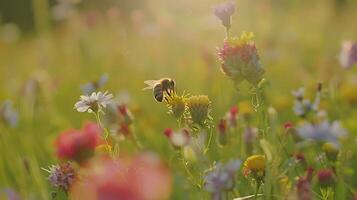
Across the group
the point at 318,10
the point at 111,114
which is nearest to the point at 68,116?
the point at 111,114

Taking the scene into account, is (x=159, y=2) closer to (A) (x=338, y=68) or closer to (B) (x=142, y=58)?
(B) (x=142, y=58)

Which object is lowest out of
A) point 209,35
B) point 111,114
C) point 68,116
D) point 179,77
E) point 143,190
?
point 143,190

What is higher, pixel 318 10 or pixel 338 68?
pixel 318 10

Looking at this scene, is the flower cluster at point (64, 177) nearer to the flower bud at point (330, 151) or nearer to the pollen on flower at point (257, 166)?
the pollen on flower at point (257, 166)

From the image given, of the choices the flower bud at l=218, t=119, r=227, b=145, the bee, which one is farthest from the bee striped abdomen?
the flower bud at l=218, t=119, r=227, b=145

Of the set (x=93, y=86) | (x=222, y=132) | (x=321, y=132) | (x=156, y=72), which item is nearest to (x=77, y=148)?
(x=321, y=132)
